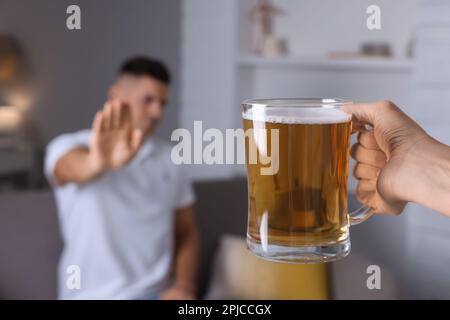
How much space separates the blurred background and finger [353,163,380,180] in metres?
0.36

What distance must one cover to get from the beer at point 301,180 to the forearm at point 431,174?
0.05m

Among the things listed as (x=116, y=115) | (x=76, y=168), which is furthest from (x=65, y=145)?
(x=116, y=115)

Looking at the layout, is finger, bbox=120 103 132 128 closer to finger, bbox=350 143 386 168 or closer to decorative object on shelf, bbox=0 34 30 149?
decorative object on shelf, bbox=0 34 30 149

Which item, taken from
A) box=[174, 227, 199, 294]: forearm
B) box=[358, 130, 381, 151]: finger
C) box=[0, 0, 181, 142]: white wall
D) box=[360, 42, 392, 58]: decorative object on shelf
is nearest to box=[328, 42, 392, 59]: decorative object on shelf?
box=[360, 42, 392, 58]: decorative object on shelf

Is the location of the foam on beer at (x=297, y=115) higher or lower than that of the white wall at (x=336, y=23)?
lower

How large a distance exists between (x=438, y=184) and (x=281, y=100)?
0.13m

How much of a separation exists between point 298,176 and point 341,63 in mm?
889

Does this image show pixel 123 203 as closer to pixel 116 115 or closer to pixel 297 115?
pixel 116 115

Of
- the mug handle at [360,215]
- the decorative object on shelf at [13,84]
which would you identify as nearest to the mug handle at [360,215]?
the mug handle at [360,215]

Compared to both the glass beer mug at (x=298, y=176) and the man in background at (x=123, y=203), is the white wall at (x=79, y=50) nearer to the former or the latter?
the man in background at (x=123, y=203)

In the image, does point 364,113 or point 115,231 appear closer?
point 364,113

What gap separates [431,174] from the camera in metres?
0.43

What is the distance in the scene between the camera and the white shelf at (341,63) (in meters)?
1.19

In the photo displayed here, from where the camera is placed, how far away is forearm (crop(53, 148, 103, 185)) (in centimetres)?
107
